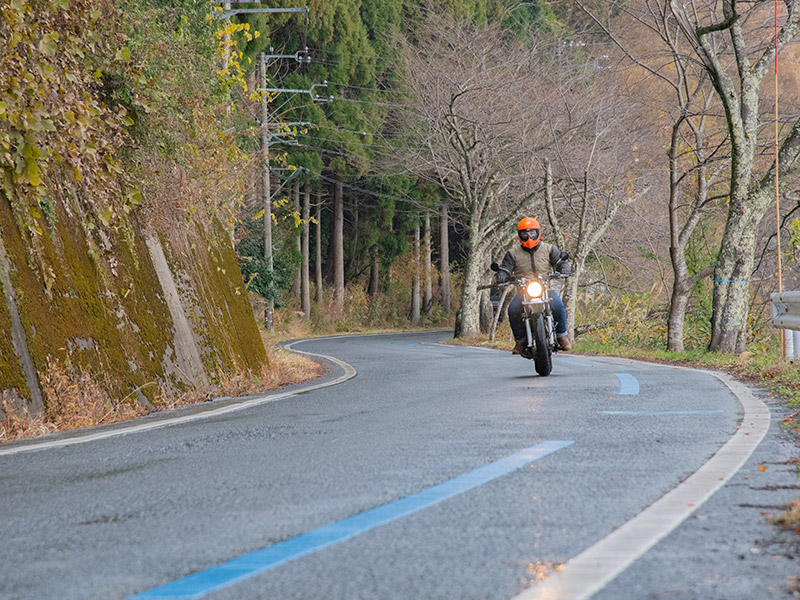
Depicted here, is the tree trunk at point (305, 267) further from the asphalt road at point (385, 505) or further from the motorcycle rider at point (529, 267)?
the asphalt road at point (385, 505)

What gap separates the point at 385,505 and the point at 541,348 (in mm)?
8327

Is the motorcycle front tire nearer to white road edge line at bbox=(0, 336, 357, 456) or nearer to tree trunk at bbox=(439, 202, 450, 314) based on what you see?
→ white road edge line at bbox=(0, 336, 357, 456)

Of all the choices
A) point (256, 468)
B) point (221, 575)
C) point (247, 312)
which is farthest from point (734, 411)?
point (247, 312)

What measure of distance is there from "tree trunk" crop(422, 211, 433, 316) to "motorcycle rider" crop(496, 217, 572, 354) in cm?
4359

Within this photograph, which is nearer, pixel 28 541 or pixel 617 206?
pixel 28 541

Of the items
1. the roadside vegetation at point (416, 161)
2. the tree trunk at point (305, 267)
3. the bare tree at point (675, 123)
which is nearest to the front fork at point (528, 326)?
the roadside vegetation at point (416, 161)

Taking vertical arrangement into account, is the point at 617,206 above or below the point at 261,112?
below

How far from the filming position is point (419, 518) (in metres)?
4.27

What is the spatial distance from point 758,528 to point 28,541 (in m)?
2.82

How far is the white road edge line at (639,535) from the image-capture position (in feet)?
10.5

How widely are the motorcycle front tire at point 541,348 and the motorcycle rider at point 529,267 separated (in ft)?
0.55

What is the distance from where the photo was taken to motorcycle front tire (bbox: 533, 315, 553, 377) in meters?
12.5

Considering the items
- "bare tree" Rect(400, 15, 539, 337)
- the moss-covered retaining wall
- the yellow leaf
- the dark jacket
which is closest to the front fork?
the dark jacket

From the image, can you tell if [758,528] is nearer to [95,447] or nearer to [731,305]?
[95,447]
